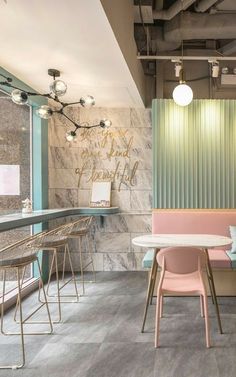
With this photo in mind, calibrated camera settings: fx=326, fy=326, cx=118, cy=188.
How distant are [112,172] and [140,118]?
0.98 m

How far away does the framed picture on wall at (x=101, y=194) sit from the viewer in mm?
5191

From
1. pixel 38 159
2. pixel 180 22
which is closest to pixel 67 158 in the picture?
pixel 38 159

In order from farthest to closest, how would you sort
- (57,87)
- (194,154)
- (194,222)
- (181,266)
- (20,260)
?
1. (194,154)
2. (194,222)
3. (57,87)
4. (181,266)
5. (20,260)

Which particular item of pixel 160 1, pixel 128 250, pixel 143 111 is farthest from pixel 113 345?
pixel 160 1

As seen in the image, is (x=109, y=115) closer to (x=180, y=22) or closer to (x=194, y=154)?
(x=194, y=154)

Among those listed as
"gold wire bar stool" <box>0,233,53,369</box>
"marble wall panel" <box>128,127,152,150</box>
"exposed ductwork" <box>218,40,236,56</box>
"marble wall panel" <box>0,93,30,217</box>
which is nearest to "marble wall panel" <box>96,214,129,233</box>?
"marble wall panel" <box>128,127,152,150</box>

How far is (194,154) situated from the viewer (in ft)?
16.1

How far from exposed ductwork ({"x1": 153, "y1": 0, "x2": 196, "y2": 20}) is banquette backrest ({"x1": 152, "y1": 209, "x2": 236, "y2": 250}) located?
2638mm

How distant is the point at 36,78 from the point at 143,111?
1.94 meters

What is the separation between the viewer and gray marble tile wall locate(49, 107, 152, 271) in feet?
17.3

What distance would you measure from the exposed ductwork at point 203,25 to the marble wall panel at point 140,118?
1243 mm

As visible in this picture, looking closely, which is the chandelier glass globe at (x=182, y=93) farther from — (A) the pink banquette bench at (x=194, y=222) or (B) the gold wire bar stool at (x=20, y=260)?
(B) the gold wire bar stool at (x=20, y=260)

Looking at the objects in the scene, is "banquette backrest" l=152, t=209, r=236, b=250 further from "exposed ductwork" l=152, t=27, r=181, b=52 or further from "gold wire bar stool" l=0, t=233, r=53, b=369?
"exposed ductwork" l=152, t=27, r=181, b=52

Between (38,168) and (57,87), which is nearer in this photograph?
(57,87)
